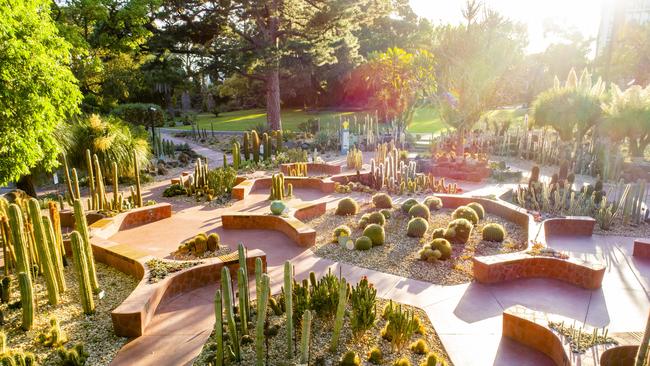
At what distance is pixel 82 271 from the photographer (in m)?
6.00

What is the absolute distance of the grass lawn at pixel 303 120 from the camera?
3381 cm

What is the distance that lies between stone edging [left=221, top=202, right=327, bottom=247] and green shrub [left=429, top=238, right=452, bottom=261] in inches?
93.7

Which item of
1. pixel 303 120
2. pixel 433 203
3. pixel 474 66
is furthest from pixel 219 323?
pixel 303 120

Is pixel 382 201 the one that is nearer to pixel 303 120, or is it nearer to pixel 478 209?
pixel 478 209

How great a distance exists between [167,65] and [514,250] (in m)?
18.4

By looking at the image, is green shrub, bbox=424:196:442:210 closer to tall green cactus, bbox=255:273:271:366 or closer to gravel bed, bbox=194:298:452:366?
gravel bed, bbox=194:298:452:366

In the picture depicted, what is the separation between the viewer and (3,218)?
6.89 metres

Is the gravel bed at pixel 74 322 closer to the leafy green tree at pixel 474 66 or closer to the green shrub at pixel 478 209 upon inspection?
the green shrub at pixel 478 209

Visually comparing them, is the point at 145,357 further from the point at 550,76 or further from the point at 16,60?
the point at 550,76

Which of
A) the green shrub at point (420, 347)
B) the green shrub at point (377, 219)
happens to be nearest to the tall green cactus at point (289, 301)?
the green shrub at point (420, 347)

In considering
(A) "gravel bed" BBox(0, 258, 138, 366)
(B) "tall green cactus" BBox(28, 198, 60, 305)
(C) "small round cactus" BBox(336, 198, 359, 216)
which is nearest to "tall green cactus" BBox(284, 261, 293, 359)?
(A) "gravel bed" BBox(0, 258, 138, 366)

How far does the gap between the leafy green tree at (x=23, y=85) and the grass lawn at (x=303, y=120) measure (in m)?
20.5

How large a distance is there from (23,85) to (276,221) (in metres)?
5.33

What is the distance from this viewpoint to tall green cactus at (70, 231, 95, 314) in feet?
19.2
